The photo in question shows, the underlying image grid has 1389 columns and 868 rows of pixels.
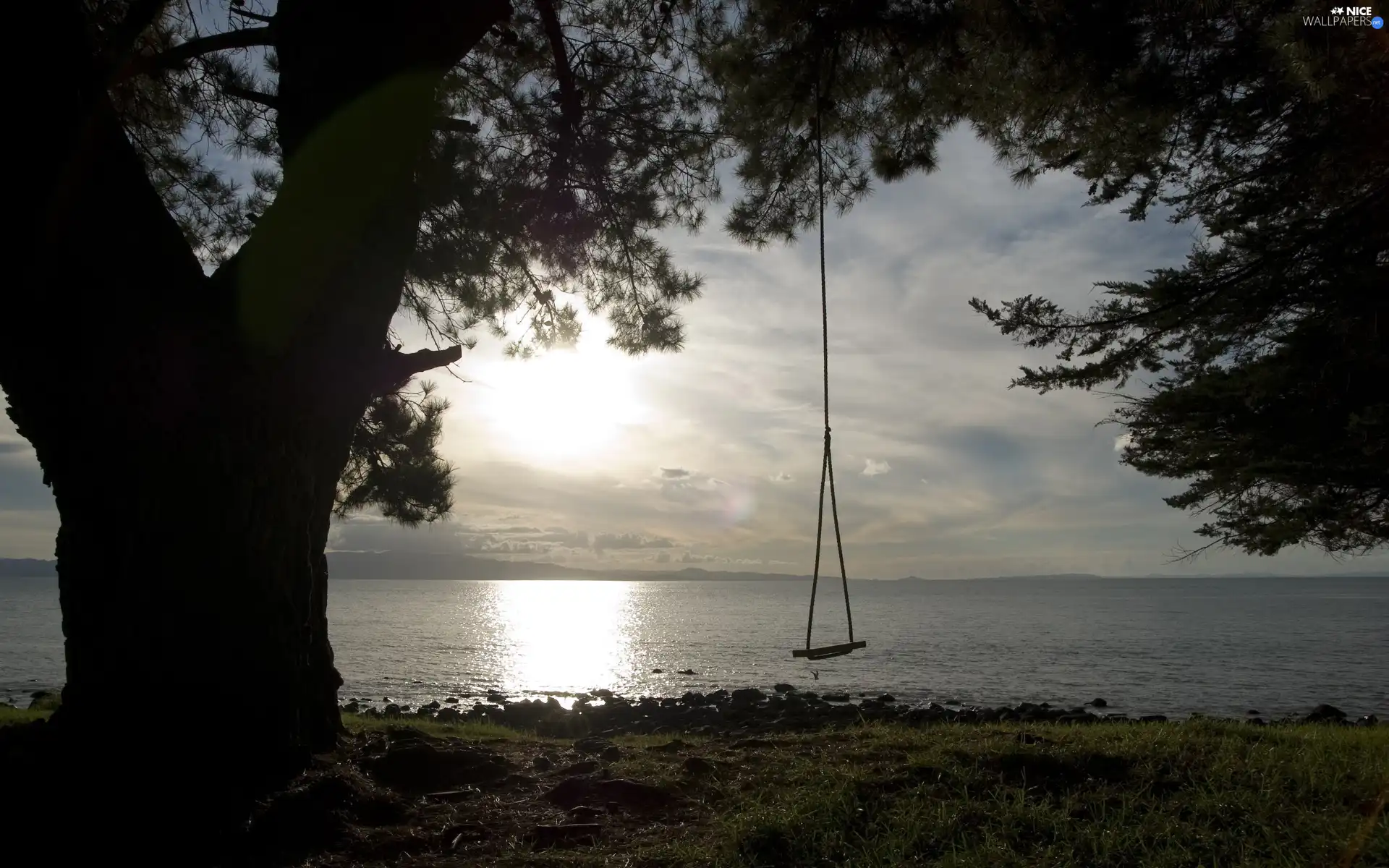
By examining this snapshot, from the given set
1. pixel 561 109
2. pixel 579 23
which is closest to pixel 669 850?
pixel 561 109

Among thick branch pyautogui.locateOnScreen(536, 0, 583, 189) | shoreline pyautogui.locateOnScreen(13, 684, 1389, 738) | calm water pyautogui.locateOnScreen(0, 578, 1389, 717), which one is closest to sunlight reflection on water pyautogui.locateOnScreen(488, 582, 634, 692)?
calm water pyautogui.locateOnScreen(0, 578, 1389, 717)

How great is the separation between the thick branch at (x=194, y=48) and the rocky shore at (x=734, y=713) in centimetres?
1080

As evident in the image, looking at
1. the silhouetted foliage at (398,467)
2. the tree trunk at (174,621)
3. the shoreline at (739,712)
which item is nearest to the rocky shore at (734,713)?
the shoreline at (739,712)

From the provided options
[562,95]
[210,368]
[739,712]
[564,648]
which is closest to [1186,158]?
[562,95]

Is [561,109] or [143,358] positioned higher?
[561,109]

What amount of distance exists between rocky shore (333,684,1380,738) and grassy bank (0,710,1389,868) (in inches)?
369

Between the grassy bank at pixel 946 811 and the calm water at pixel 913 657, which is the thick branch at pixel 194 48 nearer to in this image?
the calm water at pixel 913 657

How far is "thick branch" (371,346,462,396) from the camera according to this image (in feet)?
16.5

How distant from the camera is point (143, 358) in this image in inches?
154

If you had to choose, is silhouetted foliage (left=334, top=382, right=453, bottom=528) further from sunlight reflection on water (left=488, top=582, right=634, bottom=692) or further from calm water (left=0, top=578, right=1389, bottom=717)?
sunlight reflection on water (left=488, top=582, right=634, bottom=692)

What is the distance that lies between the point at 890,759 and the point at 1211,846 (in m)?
1.61

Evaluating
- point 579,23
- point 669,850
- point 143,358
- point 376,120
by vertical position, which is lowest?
point 669,850

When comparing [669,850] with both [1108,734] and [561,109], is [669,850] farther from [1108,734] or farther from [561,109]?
[561,109]

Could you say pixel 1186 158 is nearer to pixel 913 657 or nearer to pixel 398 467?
pixel 398 467
